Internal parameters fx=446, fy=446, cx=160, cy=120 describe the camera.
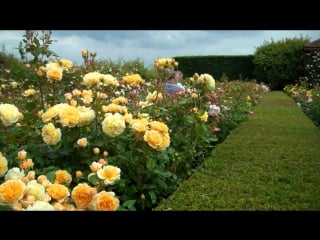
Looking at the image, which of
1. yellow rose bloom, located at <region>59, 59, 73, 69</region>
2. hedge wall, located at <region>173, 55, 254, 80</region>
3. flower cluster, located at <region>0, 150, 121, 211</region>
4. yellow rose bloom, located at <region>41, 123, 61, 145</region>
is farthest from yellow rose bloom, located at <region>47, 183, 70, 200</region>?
hedge wall, located at <region>173, 55, 254, 80</region>

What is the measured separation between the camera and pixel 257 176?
3436 millimetres

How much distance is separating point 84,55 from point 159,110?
68 centimetres

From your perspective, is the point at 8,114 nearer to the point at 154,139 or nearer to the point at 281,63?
the point at 154,139

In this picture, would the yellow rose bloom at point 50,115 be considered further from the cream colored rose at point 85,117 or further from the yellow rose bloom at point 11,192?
the yellow rose bloom at point 11,192

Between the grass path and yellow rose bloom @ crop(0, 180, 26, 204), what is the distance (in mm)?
1066

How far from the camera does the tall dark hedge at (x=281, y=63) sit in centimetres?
2005

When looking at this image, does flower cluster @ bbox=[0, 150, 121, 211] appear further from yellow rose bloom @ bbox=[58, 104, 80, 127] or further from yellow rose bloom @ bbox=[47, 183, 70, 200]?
yellow rose bloom @ bbox=[58, 104, 80, 127]

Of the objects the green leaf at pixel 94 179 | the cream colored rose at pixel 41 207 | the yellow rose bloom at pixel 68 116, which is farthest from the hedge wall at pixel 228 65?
the cream colored rose at pixel 41 207

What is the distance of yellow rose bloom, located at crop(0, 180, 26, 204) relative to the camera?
1627 millimetres

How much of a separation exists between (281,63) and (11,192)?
64.9ft
